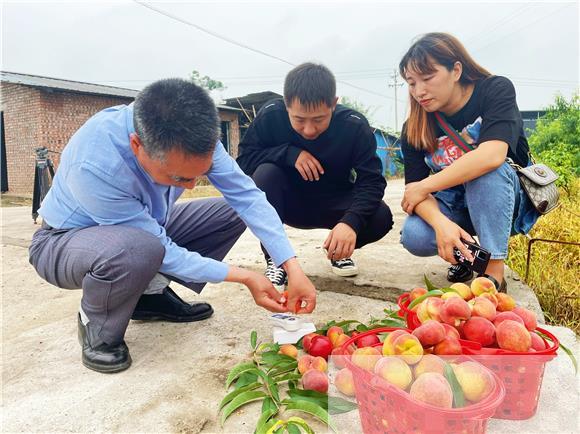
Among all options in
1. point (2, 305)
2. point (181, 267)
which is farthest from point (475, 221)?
point (2, 305)

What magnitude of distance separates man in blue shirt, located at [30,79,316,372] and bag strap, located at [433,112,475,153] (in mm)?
1073

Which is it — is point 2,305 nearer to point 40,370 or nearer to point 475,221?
point 40,370

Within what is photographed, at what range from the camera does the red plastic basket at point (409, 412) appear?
101cm

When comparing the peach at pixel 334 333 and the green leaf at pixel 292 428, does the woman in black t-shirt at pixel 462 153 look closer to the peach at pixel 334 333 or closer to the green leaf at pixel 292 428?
the peach at pixel 334 333

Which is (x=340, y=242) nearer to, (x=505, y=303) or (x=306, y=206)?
(x=306, y=206)

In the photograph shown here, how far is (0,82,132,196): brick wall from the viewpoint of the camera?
12.5 meters

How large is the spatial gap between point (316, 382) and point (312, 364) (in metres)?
0.12

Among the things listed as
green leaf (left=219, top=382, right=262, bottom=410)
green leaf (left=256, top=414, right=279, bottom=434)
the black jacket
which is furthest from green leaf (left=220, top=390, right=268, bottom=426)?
the black jacket

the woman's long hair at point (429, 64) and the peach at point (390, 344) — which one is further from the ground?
the woman's long hair at point (429, 64)

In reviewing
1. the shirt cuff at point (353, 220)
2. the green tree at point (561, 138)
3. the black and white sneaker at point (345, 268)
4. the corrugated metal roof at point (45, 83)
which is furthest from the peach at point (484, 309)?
the corrugated metal roof at point (45, 83)

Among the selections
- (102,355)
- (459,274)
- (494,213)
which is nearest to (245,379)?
(102,355)

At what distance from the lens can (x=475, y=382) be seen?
1106mm

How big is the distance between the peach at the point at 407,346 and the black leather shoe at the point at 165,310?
1.24m

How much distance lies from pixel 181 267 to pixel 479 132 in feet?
5.43
